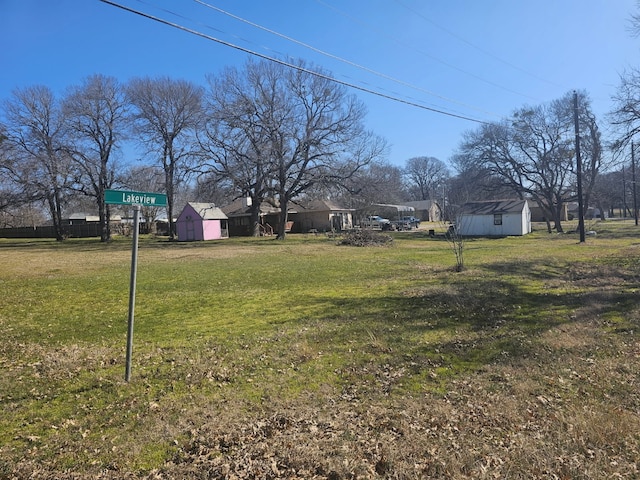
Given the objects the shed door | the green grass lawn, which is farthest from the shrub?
the green grass lawn

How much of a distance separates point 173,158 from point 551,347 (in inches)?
1564

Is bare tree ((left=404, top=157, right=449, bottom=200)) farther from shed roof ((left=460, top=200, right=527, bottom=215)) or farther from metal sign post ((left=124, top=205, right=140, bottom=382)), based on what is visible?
metal sign post ((left=124, top=205, right=140, bottom=382))

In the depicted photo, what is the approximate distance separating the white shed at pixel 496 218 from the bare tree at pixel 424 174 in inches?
2164

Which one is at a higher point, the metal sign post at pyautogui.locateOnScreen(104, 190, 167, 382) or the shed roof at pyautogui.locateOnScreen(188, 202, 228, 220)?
the shed roof at pyautogui.locateOnScreen(188, 202, 228, 220)

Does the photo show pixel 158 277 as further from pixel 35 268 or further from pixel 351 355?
pixel 351 355

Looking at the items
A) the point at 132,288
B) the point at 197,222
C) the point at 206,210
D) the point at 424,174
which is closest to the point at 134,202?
the point at 132,288

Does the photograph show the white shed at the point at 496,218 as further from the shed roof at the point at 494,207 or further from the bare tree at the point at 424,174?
the bare tree at the point at 424,174

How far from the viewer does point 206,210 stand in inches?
1671

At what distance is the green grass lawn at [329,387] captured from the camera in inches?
132

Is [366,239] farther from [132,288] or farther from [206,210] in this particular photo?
[132,288]

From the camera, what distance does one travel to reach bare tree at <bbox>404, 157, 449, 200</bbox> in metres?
98.8

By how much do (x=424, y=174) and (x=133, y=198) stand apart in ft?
331

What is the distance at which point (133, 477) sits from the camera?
3160 millimetres

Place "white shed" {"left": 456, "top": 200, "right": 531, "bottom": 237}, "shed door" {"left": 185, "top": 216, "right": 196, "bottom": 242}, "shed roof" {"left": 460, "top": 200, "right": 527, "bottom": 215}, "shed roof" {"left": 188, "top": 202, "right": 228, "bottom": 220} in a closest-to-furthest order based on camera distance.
Result: "white shed" {"left": 456, "top": 200, "right": 531, "bottom": 237}, "shed roof" {"left": 460, "top": 200, "right": 527, "bottom": 215}, "shed roof" {"left": 188, "top": 202, "right": 228, "bottom": 220}, "shed door" {"left": 185, "top": 216, "right": 196, "bottom": 242}
